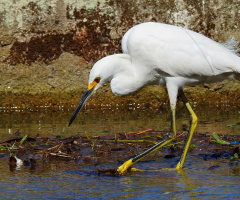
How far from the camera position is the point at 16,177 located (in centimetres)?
375

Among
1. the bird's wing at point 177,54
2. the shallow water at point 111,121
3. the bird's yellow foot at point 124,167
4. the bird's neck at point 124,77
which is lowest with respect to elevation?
the shallow water at point 111,121

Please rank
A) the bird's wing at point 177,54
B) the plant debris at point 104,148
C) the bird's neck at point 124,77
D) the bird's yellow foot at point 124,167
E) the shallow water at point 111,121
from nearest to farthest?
the bird's yellow foot at point 124,167
the plant debris at point 104,148
the bird's wing at point 177,54
the bird's neck at point 124,77
the shallow water at point 111,121

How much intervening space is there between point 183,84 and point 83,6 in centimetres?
311

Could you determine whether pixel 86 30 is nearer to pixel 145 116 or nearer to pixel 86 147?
pixel 145 116

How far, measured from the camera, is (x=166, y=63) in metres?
4.66

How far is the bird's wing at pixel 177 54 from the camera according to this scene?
4648 millimetres

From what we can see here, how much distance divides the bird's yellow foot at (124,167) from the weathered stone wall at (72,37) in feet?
10.7

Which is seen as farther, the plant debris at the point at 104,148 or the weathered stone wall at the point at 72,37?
the weathered stone wall at the point at 72,37

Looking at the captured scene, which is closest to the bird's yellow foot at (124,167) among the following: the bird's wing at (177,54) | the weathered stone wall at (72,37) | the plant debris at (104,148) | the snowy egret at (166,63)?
the plant debris at (104,148)

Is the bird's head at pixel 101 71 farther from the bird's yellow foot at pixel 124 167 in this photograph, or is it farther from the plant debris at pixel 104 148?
the bird's yellow foot at pixel 124 167

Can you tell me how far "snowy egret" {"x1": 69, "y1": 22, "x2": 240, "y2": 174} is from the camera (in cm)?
465

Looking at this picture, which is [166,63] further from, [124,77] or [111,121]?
[111,121]

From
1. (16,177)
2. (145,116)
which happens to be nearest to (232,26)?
(145,116)

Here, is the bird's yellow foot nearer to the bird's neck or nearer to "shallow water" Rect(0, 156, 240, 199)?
"shallow water" Rect(0, 156, 240, 199)
